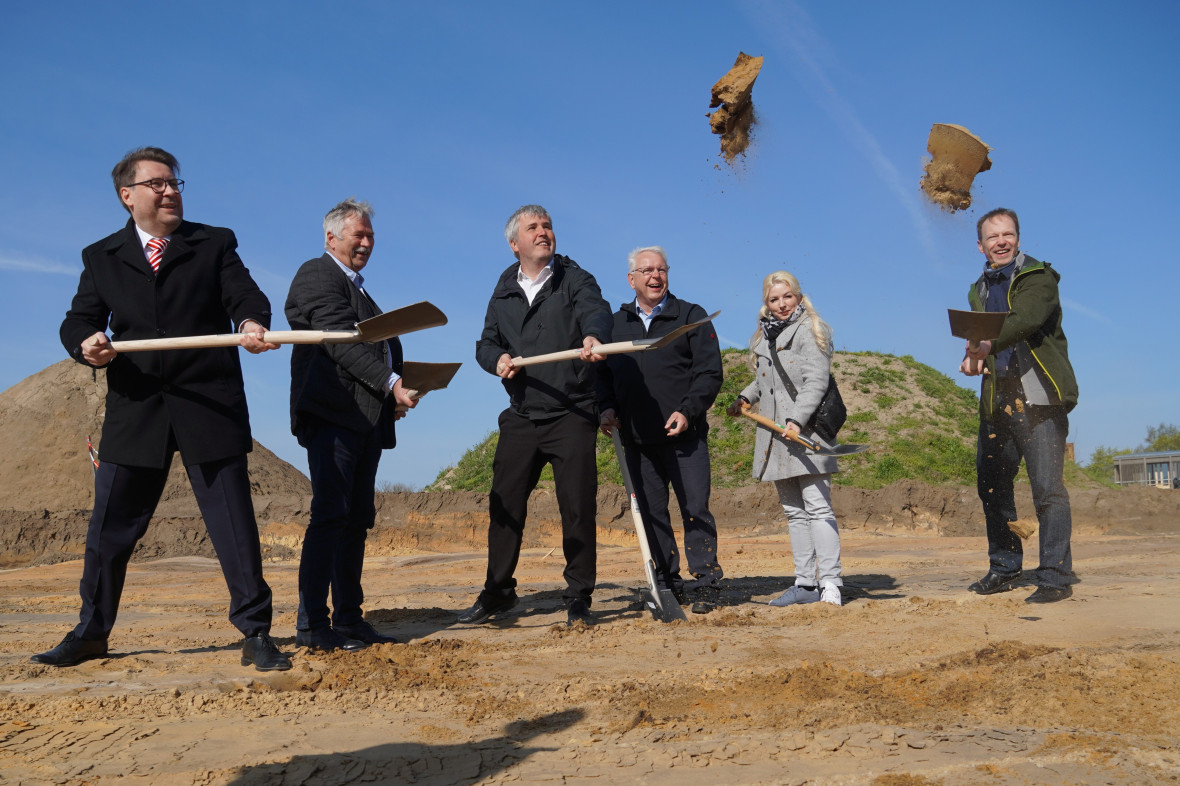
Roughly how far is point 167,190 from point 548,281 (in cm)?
205

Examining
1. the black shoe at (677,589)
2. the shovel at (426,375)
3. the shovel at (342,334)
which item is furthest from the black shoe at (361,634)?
the black shoe at (677,589)

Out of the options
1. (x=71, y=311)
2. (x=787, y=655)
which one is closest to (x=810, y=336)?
(x=787, y=655)

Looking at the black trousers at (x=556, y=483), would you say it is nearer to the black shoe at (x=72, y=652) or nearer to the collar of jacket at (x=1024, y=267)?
the black shoe at (x=72, y=652)

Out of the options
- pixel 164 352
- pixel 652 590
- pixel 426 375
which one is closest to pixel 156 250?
pixel 164 352

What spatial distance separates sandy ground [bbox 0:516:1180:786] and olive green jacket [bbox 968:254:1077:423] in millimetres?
1240

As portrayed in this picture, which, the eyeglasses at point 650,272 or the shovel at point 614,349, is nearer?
the shovel at point 614,349

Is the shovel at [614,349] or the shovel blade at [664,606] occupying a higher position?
the shovel at [614,349]

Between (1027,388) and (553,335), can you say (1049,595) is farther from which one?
(553,335)

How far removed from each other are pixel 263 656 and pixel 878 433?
16794 millimetres

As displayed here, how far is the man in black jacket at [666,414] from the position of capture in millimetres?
5570

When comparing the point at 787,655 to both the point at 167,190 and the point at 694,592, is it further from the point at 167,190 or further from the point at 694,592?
the point at 167,190

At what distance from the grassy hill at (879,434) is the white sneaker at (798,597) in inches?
415

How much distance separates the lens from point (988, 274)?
5484 mm

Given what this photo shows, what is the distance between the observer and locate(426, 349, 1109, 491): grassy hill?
17297mm
